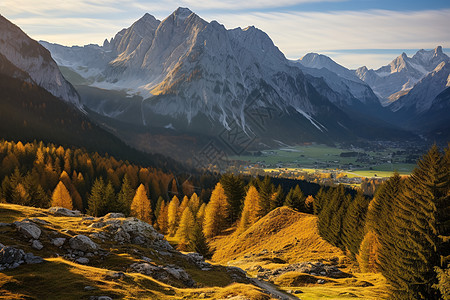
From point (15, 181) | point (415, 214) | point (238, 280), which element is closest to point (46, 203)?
point (15, 181)

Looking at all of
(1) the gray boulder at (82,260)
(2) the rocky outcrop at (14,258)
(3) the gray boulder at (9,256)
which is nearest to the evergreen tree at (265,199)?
(1) the gray boulder at (82,260)

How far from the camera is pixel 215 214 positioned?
9688 centimetres

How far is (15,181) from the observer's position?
8550 centimetres

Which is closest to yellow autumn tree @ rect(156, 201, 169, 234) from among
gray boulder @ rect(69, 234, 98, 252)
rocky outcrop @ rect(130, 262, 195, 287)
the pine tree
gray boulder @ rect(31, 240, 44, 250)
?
gray boulder @ rect(69, 234, 98, 252)

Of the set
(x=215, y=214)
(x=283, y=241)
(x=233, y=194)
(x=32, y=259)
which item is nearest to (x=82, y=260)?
(x=32, y=259)

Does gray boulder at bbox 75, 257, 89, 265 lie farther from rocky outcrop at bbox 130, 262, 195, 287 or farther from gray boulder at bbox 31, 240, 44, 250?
rocky outcrop at bbox 130, 262, 195, 287

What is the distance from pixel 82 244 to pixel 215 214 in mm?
62553

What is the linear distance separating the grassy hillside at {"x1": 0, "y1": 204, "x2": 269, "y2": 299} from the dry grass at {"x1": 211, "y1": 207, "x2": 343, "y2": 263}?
3313cm

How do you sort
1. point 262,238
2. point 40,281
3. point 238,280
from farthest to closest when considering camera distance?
point 262,238
point 238,280
point 40,281

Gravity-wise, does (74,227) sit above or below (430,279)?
below

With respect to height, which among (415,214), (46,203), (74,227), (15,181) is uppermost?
(415,214)

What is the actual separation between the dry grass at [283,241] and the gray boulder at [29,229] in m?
50.2

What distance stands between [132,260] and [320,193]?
213ft

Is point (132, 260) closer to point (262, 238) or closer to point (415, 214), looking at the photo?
point (415, 214)
